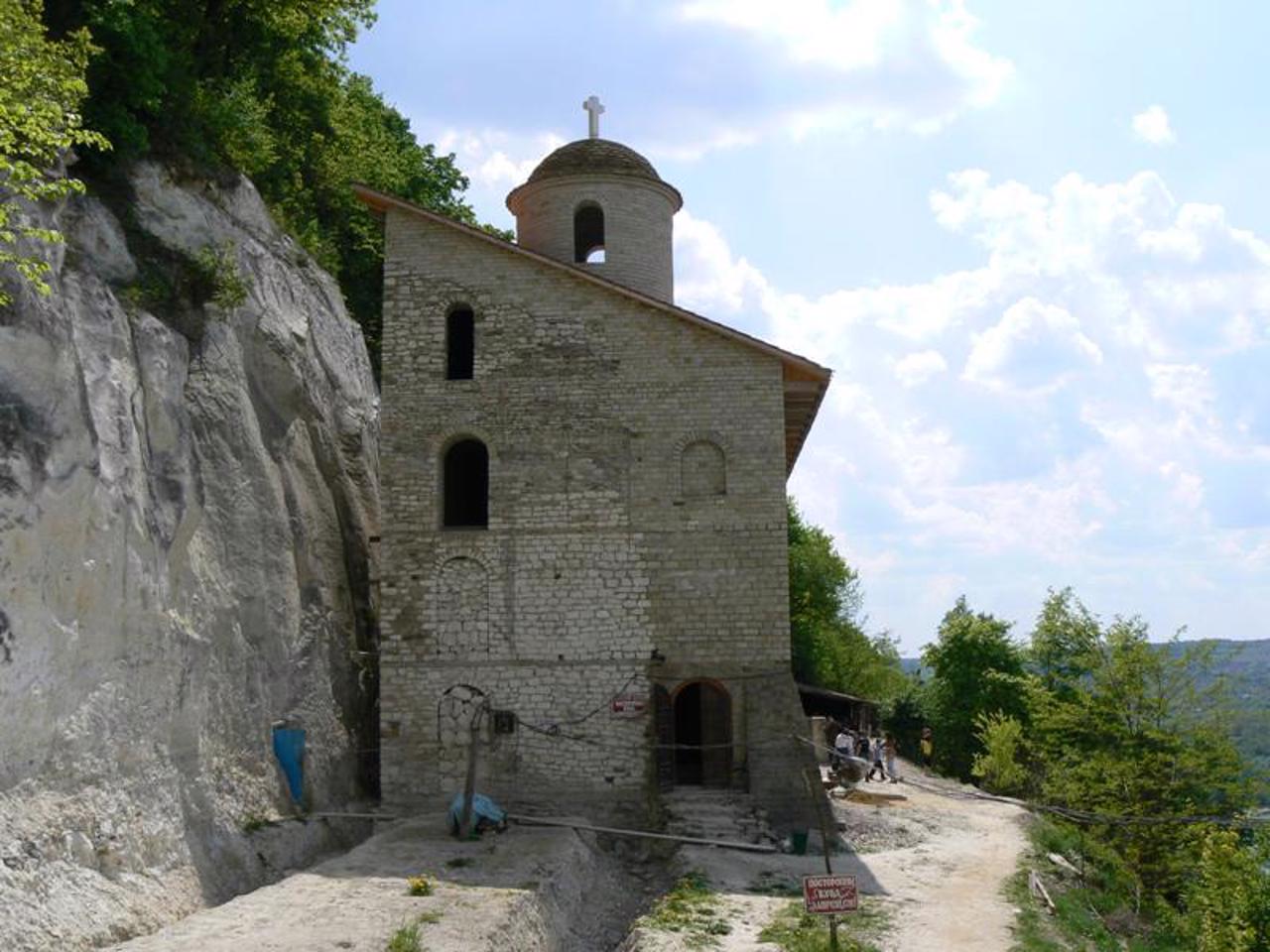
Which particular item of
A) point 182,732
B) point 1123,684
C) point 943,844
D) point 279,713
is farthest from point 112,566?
point 1123,684

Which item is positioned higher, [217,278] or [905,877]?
[217,278]

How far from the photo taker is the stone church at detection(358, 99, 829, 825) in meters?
20.0

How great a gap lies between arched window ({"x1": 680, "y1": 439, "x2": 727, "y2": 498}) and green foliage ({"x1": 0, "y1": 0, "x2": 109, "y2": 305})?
10424 millimetres

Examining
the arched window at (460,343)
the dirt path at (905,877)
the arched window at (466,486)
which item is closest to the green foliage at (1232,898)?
the dirt path at (905,877)

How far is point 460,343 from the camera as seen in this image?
22172 mm

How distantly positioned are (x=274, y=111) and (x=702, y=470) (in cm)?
1529

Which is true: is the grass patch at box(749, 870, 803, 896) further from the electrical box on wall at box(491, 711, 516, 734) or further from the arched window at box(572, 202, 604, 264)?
the arched window at box(572, 202, 604, 264)

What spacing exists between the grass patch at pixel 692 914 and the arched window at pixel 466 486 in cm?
853

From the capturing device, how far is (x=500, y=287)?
21.4m

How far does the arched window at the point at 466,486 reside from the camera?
2294 centimetres

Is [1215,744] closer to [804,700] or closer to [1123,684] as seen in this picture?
[1123,684]

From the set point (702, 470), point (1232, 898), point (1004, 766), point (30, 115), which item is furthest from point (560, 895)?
point (1004, 766)

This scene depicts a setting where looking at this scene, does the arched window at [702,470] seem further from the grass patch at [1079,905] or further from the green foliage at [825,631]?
the green foliage at [825,631]

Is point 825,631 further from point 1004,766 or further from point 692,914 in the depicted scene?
point 692,914
